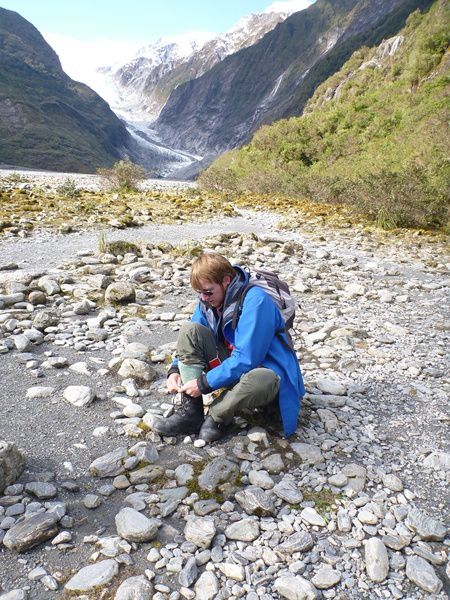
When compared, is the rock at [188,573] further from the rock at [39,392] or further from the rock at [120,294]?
the rock at [120,294]

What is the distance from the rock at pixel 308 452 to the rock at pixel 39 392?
7.25 ft

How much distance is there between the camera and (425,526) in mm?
2586

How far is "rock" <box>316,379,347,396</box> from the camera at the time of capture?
4160mm

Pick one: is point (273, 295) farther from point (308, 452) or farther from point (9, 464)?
point (9, 464)

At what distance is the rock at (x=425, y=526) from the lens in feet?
8.32

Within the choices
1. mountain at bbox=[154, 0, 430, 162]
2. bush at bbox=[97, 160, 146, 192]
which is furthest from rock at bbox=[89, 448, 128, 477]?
mountain at bbox=[154, 0, 430, 162]

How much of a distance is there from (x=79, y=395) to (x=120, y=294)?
2750mm

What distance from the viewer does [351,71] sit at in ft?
193

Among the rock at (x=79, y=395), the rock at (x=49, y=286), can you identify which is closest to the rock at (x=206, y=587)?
the rock at (x=79, y=395)

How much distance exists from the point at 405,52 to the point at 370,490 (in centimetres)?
5461

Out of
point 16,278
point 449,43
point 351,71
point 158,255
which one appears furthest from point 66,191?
point 351,71

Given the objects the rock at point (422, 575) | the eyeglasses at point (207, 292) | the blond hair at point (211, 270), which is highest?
the blond hair at point (211, 270)

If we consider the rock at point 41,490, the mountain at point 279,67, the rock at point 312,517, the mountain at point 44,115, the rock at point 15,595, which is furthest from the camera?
the mountain at point 279,67

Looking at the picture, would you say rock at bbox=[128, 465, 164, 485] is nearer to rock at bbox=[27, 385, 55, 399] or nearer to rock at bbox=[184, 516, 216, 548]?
rock at bbox=[184, 516, 216, 548]
